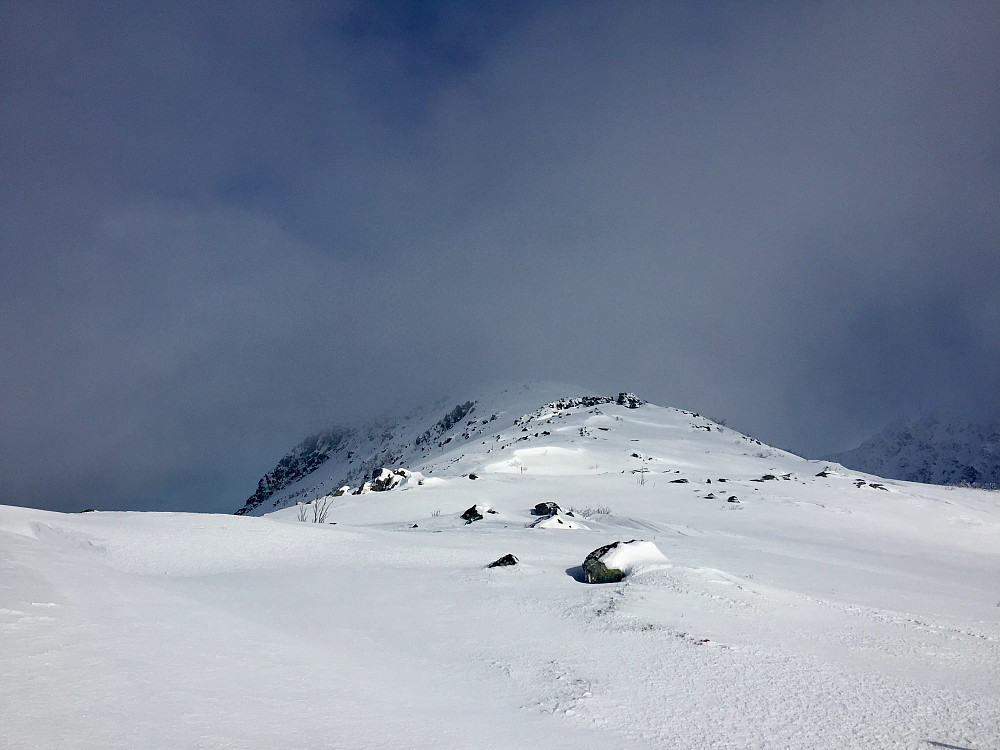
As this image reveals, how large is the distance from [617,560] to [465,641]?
8.66 ft

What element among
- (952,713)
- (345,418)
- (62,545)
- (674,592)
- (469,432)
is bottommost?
(952,713)

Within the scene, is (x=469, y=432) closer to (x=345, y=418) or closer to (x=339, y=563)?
(x=339, y=563)

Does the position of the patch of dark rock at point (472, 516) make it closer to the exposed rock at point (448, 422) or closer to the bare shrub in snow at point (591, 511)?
the bare shrub in snow at point (591, 511)

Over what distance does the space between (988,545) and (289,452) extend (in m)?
148

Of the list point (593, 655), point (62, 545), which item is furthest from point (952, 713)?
point (62, 545)

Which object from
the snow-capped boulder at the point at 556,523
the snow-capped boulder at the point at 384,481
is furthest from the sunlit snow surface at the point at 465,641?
the snow-capped boulder at the point at 384,481

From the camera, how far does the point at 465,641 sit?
16.8 feet

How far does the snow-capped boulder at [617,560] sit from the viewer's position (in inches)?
270

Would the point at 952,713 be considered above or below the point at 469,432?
below

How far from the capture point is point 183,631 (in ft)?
14.9

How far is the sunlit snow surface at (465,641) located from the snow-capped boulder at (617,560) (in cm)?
17

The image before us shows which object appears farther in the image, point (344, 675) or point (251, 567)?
point (251, 567)

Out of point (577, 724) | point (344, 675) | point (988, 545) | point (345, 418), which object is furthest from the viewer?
point (345, 418)

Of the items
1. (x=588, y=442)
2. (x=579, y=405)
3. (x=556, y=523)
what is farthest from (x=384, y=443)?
(x=556, y=523)
